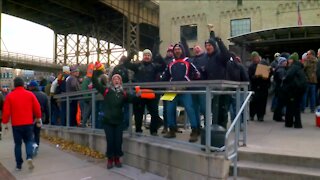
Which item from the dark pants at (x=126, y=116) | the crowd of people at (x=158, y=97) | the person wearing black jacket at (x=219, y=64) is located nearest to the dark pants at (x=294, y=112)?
the crowd of people at (x=158, y=97)

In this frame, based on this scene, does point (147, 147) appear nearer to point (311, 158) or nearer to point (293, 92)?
point (311, 158)

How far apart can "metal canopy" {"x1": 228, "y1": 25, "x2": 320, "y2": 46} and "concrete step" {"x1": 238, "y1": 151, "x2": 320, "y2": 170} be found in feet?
29.2

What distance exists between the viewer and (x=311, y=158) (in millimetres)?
5113

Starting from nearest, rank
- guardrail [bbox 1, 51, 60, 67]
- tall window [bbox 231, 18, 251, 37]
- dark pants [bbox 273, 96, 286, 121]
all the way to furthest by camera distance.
Result: dark pants [bbox 273, 96, 286, 121]
tall window [bbox 231, 18, 251, 37]
guardrail [bbox 1, 51, 60, 67]

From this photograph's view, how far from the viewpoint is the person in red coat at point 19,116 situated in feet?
23.1

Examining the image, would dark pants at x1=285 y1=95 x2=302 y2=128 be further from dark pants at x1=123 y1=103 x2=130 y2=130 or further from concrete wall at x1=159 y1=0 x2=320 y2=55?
concrete wall at x1=159 y1=0 x2=320 y2=55

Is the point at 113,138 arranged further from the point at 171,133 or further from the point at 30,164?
the point at 30,164

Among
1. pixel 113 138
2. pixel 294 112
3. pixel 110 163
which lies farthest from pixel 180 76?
pixel 294 112

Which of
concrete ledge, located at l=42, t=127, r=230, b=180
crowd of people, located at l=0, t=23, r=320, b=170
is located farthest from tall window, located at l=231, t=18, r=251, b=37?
concrete ledge, located at l=42, t=127, r=230, b=180

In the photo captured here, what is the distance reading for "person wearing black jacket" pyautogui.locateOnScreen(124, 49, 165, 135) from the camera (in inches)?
283

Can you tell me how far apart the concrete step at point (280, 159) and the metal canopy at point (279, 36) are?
8908 millimetres

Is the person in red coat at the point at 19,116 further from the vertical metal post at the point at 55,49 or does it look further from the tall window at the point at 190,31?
the vertical metal post at the point at 55,49

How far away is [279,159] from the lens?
17.4ft

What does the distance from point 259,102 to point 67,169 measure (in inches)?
199
